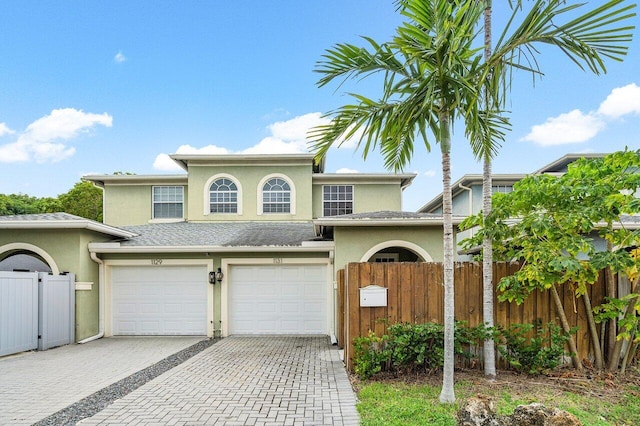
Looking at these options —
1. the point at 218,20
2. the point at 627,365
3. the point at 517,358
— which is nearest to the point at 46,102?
the point at 218,20

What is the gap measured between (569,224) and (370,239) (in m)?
5.16

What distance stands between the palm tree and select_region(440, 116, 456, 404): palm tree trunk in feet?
0.04

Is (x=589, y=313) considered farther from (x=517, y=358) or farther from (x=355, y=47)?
(x=355, y=47)

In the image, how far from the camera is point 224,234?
13039mm

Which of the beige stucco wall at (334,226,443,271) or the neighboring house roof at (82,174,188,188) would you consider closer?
the beige stucco wall at (334,226,443,271)

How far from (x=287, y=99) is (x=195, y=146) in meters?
7.17

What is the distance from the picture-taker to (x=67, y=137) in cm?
2442

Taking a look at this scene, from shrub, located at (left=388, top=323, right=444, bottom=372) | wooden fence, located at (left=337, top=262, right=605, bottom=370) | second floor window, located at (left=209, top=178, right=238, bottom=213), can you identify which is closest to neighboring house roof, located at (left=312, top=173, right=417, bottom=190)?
second floor window, located at (left=209, top=178, right=238, bottom=213)

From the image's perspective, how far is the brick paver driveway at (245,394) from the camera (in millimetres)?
4816

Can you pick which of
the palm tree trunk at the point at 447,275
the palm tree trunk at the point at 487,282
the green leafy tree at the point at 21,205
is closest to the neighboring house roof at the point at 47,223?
the palm tree trunk at the point at 447,275

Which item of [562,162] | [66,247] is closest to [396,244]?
[66,247]

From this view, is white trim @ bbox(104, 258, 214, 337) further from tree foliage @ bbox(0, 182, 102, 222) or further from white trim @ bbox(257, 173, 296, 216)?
tree foliage @ bbox(0, 182, 102, 222)

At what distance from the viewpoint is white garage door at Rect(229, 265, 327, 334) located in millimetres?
11703

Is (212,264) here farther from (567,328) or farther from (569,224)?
(569,224)
